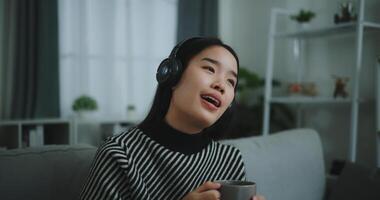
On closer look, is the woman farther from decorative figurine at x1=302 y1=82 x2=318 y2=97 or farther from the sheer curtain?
the sheer curtain

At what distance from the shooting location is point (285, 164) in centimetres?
151

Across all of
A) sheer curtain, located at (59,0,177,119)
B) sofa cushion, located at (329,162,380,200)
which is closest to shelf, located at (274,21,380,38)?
sofa cushion, located at (329,162,380,200)

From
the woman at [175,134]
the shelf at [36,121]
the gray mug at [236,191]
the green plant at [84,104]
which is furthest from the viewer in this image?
the green plant at [84,104]

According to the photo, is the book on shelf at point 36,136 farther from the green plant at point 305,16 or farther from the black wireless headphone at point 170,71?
the black wireless headphone at point 170,71

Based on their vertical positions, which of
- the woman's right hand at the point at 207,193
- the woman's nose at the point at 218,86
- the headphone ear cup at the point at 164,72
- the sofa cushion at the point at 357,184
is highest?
the headphone ear cup at the point at 164,72

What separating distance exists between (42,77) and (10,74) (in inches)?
8.7

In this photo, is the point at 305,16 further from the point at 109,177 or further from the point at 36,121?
the point at 109,177

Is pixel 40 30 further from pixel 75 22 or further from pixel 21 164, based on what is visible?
pixel 21 164

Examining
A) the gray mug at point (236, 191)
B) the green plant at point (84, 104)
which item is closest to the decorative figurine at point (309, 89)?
the green plant at point (84, 104)

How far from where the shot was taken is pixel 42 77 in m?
2.90

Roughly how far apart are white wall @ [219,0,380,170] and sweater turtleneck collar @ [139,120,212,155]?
190 cm

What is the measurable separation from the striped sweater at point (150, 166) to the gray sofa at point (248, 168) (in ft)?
0.72

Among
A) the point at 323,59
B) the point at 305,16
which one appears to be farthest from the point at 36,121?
the point at 323,59

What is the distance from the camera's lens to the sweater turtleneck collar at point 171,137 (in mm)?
877
